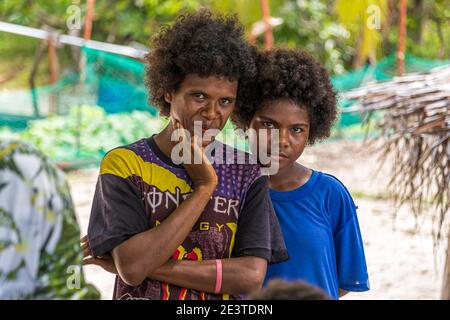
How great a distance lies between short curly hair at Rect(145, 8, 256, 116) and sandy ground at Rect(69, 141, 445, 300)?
320cm

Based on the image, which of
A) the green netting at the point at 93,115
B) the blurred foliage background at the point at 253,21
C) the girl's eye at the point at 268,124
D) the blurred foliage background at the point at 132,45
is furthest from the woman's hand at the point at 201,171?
the blurred foliage background at the point at 253,21

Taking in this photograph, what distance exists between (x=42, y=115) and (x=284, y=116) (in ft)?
26.5

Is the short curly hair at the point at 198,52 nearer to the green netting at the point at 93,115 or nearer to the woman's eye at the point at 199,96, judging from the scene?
the woman's eye at the point at 199,96

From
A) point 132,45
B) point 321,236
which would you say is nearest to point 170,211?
point 321,236

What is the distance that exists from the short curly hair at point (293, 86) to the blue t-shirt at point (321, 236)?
229mm

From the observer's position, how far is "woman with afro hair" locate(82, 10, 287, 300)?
6.40 ft

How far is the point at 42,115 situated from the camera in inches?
396

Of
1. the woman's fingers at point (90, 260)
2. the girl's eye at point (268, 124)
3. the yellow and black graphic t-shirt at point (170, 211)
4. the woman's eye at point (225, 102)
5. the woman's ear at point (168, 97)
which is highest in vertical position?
the woman's ear at point (168, 97)

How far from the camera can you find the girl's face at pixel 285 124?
7.90 feet

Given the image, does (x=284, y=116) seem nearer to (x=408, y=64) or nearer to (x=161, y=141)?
(x=161, y=141)

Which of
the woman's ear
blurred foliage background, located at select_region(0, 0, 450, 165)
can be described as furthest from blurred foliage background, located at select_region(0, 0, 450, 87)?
the woman's ear

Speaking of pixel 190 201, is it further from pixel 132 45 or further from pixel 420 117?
pixel 132 45

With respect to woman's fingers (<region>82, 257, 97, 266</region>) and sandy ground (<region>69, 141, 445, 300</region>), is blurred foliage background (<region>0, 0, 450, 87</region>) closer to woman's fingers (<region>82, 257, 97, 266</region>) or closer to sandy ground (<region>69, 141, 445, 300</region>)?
sandy ground (<region>69, 141, 445, 300</region>)
